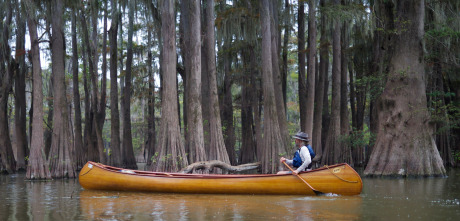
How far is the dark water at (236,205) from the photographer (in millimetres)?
7793

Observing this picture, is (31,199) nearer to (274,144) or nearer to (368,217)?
(368,217)

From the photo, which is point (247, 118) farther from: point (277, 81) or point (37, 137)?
point (37, 137)

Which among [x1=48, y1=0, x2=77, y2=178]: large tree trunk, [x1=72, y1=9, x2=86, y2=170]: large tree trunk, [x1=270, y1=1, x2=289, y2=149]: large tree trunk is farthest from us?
[x1=72, y1=9, x2=86, y2=170]: large tree trunk

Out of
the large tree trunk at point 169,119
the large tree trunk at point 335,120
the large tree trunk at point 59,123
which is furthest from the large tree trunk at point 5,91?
the large tree trunk at point 335,120

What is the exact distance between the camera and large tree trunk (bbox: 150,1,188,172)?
47.2 ft

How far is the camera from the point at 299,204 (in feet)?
30.1

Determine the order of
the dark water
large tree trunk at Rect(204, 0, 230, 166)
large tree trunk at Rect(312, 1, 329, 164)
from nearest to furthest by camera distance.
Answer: the dark water → large tree trunk at Rect(204, 0, 230, 166) → large tree trunk at Rect(312, 1, 329, 164)

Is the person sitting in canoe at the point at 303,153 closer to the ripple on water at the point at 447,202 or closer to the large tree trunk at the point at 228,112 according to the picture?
the ripple on water at the point at 447,202

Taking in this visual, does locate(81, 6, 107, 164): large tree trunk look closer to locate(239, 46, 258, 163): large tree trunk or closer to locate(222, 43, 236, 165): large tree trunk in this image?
locate(222, 43, 236, 165): large tree trunk

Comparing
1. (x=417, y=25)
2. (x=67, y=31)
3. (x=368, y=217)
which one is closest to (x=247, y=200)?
(x=368, y=217)

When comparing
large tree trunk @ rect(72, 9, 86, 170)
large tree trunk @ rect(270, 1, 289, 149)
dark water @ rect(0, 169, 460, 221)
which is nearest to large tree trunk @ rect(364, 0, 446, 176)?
dark water @ rect(0, 169, 460, 221)

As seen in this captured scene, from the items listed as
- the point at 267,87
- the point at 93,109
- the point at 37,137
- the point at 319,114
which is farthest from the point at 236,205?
the point at 93,109

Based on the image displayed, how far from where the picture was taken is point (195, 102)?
15656mm

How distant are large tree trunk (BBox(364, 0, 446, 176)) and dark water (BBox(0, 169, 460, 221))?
2161mm
